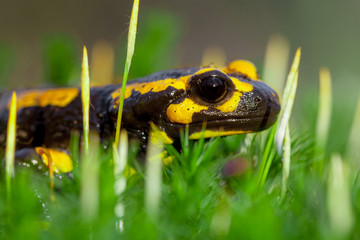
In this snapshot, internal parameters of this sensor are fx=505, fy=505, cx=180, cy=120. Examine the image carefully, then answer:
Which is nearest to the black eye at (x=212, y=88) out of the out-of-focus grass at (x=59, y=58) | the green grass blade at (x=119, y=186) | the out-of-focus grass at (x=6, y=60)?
the green grass blade at (x=119, y=186)

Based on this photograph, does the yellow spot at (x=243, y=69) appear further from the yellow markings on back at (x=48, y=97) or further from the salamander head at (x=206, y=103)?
the yellow markings on back at (x=48, y=97)

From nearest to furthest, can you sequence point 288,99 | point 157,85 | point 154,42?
point 288,99 < point 157,85 < point 154,42

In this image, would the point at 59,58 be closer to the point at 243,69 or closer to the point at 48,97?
the point at 48,97

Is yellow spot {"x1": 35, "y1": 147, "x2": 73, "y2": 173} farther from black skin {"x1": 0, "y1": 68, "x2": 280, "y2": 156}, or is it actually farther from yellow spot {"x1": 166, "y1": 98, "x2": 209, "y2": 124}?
yellow spot {"x1": 166, "y1": 98, "x2": 209, "y2": 124}

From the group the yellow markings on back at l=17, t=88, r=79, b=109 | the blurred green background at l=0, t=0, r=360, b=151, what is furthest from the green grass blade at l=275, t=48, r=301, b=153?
the blurred green background at l=0, t=0, r=360, b=151

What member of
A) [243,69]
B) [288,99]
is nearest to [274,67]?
[243,69]

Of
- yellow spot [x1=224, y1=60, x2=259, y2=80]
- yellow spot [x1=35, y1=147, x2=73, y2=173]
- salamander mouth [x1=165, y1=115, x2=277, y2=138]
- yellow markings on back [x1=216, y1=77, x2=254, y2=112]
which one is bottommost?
yellow spot [x1=35, y1=147, x2=73, y2=173]

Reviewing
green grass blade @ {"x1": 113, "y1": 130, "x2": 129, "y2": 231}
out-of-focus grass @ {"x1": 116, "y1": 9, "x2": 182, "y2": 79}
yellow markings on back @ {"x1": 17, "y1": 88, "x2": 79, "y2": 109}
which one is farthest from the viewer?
out-of-focus grass @ {"x1": 116, "y1": 9, "x2": 182, "y2": 79}
